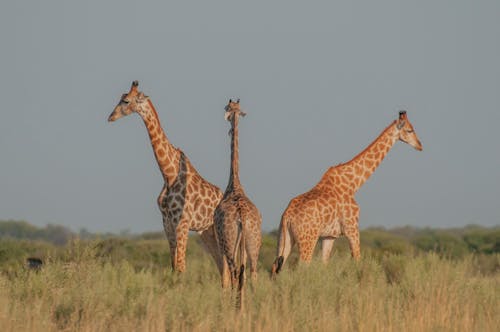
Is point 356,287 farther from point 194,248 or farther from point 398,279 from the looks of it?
point 194,248

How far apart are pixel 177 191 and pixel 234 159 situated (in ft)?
6.81

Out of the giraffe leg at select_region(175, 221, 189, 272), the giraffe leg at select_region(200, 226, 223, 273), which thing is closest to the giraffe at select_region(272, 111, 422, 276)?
the giraffe leg at select_region(200, 226, 223, 273)

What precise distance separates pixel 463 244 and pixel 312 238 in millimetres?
24905

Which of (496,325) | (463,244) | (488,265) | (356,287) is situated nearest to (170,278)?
(356,287)

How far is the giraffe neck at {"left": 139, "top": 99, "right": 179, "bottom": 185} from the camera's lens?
1404cm

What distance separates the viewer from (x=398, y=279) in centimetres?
1411

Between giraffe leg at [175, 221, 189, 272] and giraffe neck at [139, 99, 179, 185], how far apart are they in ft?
2.57

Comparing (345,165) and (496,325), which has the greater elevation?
(345,165)

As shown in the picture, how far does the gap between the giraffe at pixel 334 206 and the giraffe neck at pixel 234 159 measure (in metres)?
1.21

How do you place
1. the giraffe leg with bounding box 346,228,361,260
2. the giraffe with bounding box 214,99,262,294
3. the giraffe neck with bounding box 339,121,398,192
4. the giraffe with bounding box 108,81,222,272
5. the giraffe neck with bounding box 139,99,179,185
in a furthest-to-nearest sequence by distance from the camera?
the giraffe neck with bounding box 339,121,398,192
the giraffe leg with bounding box 346,228,361,260
the giraffe neck with bounding box 139,99,179,185
the giraffe with bounding box 108,81,222,272
the giraffe with bounding box 214,99,262,294

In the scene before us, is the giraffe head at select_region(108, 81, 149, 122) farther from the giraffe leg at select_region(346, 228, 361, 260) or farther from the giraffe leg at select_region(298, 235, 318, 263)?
the giraffe leg at select_region(346, 228, 361, 260)

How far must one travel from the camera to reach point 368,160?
1589cm

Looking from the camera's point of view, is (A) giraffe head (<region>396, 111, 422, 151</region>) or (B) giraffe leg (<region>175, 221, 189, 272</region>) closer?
(B) giraffe leg (<region>175, 221, 189, 272</region>)

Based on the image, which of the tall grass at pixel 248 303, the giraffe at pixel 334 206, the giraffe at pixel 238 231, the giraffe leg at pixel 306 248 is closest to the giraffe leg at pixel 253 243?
the giraffe at pixel 238 231
